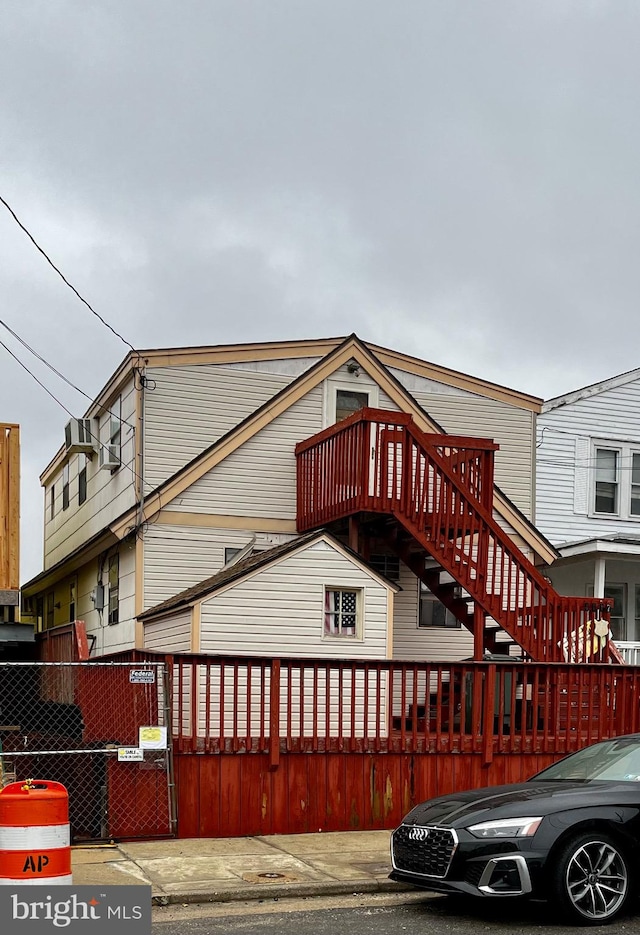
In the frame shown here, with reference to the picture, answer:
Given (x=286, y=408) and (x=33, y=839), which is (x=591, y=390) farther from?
(x=33, y=839)

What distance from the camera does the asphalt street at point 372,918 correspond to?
8398 mm

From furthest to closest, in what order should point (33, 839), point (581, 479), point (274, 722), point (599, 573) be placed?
1. point (581, 479)
2. point (599, 573)
3. point (274, 722)
4. point (33, 839)

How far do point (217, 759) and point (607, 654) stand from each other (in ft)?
24.4

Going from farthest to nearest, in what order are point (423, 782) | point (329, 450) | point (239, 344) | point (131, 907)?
point (239, 344), point (329, 450), point (423, 782), point (131, 907)

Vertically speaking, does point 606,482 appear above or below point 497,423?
below

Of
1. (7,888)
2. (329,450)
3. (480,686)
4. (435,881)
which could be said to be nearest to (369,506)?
(329,450)

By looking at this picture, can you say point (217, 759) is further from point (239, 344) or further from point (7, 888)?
point (239, 344)

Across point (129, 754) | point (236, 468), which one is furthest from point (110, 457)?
point (129, 754)

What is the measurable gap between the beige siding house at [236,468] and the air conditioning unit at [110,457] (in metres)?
0.04

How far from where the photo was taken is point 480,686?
44.8 feet

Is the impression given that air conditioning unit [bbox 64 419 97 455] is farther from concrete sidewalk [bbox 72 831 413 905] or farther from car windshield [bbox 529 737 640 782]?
car windshield [bbox 529 737 640 782]

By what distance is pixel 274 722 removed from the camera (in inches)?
497

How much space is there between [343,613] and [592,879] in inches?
328

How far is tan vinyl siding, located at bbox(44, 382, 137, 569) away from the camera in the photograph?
19984mm
